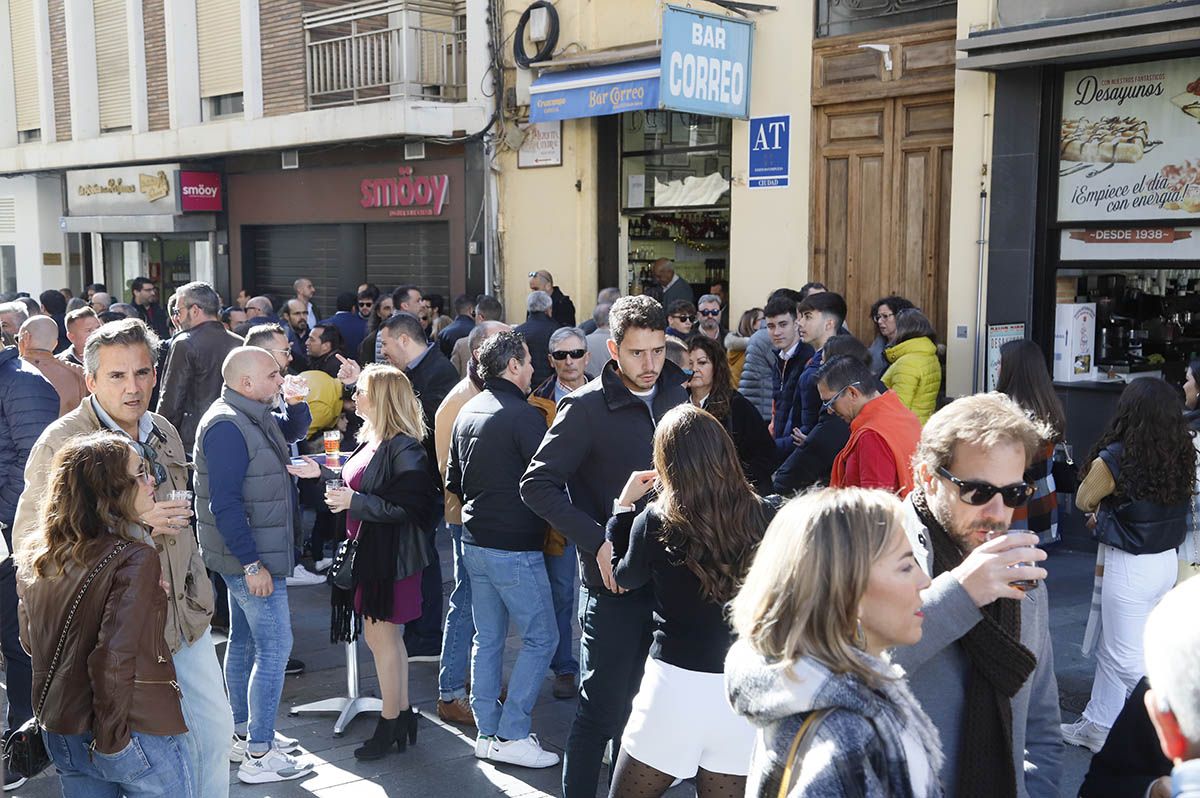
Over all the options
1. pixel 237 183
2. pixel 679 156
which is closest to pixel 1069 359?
pixel 679 156

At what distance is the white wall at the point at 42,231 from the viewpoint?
22.4 meters

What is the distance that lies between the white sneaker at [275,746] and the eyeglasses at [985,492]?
3.64 m

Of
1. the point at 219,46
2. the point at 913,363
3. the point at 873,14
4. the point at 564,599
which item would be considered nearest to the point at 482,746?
the point at 564,599

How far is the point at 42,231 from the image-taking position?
22438 mm

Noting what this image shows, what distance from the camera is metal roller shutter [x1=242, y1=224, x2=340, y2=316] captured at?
17125 mm

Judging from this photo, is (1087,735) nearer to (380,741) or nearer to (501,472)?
(501,472)

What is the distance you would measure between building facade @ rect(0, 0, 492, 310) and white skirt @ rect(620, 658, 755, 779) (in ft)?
37.1

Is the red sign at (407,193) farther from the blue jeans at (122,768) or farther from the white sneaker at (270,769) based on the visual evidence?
the blue jeans at (122,768)

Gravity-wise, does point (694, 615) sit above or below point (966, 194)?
below

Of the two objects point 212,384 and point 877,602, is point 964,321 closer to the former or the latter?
point 212,384

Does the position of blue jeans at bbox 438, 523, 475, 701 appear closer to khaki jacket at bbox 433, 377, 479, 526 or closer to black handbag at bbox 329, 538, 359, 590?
khaki jacket at bbox 433, 377, 479, 526

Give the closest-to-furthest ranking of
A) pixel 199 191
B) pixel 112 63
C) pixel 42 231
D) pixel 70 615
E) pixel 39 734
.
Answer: pixel 70 615, pixel 39 734, pixel 199 191, pixel 112 63, pixel 42 231

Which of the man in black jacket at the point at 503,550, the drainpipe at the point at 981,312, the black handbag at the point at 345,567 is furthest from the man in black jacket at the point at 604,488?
the drainpipe at the point at 981,312

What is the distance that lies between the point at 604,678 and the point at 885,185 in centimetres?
714
